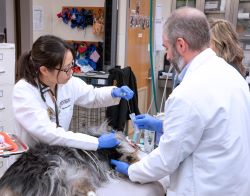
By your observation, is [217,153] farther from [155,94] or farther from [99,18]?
[155,94]

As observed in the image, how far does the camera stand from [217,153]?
46.6 inches

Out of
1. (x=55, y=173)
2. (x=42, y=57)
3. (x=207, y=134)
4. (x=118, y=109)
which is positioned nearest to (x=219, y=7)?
(x=118, y=109)

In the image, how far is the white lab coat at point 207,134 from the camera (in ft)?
3.74

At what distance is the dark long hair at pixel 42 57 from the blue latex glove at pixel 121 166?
57 centimetres

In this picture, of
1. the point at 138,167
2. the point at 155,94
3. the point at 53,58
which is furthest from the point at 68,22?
the point at 138,167

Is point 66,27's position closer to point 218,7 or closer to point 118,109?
point 118,109

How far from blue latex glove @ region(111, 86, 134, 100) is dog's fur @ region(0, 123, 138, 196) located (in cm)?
44

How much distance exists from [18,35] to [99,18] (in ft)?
3.39

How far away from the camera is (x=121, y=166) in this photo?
1508mm

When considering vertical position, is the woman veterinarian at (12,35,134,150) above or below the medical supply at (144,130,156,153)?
above

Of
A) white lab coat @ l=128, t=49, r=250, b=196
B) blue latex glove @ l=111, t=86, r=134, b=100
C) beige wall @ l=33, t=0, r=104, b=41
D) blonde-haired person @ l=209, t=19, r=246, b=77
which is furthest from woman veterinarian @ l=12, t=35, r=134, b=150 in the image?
beige wall @ l=33, t=0, r=104, b=41

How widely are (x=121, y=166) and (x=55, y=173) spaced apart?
36 cm

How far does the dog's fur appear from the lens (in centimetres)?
121

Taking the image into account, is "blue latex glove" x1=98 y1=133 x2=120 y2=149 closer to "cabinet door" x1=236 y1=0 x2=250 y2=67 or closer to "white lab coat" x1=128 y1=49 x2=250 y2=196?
"white lab coat" x1=128 y1=49 x2=250 y2=196
